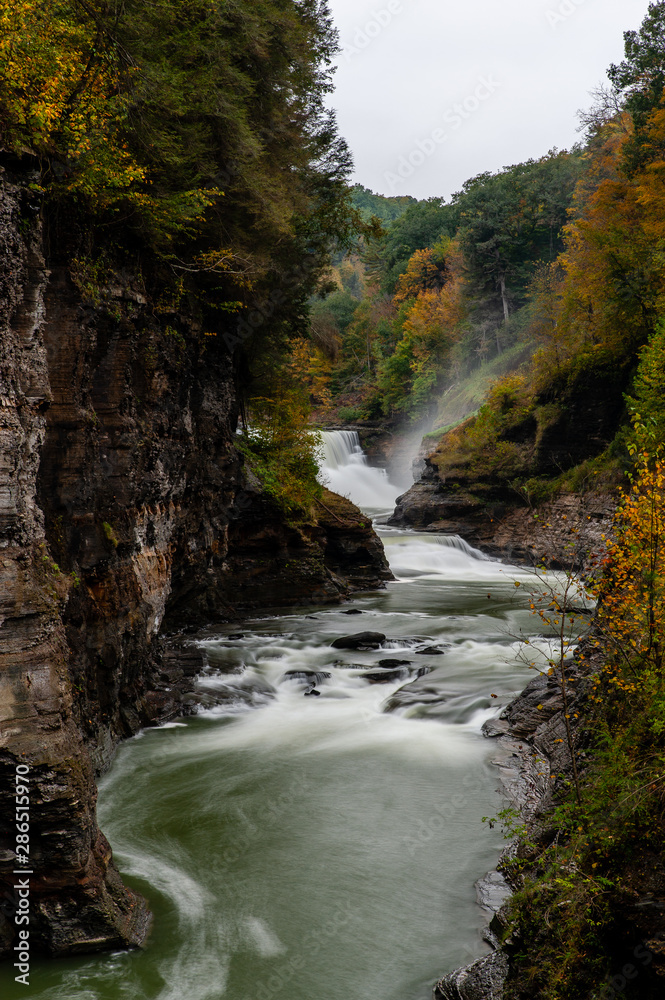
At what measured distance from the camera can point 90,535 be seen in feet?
30.6

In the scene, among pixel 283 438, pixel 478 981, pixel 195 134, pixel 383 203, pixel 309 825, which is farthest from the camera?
pixel 383 203

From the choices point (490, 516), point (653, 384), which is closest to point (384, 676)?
point (653, 384)

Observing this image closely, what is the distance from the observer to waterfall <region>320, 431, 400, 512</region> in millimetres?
41969

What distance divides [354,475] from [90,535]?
35.3m

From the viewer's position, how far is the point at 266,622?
18.6 meters

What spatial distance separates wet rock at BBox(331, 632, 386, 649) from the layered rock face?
358cm

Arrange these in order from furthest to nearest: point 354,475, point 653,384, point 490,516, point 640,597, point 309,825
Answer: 1. point 354,475
2. point 490,516
3. point 653,384
4. point 309,825
5. point 640,597

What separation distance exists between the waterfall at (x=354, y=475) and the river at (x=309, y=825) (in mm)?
26001

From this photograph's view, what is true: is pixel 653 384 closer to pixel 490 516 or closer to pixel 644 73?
pixel 490 516

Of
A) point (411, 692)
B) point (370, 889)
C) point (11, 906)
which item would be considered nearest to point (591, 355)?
point (411, 692)

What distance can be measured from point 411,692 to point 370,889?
5.93 meters

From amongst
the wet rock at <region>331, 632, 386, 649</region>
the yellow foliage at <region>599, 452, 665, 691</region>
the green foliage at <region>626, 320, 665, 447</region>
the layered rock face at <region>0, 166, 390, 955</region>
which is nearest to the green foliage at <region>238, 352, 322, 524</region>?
the layered rock face at <region>0, 166, 390, 955</region>

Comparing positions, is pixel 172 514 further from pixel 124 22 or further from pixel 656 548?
pixel 656 548

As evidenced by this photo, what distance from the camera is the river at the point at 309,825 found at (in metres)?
5.79
